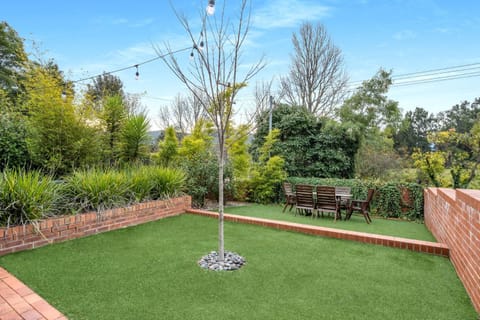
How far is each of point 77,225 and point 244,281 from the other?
9.13 ft

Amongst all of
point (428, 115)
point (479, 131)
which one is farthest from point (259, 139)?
point (428, 115)

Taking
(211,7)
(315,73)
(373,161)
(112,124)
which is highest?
(315,73)

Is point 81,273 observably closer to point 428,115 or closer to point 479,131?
point 479,131

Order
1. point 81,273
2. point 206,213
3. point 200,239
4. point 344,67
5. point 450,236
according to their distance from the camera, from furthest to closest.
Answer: point 344,67, point 206,213, point 200,239, point 450,236, point 81,273

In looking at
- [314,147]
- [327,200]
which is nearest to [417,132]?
[314,147]

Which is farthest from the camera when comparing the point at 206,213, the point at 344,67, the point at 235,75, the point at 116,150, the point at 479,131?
the point at 344,67

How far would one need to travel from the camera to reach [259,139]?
1248 cm

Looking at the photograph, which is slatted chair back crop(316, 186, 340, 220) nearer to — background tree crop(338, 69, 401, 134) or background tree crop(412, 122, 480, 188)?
background tree crop(412, 122, 480, 188)

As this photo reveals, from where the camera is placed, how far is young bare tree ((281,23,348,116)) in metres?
15.2

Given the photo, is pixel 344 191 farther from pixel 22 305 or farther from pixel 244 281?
pixel 22 305

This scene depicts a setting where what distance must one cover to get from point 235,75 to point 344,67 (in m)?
14.8

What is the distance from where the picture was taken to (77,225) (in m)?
3.86

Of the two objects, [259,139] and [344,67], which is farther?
[344,67]

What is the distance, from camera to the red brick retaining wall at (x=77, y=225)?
3229 millimetres
